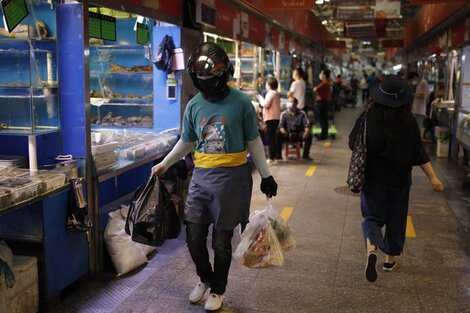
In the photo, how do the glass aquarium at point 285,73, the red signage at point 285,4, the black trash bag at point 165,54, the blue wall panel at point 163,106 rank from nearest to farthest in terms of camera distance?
the black trash bag at point 165,54 < the blue wall panel at point 163,106 < the red signage at point 285,4 < the glass aquarium at point 285,73

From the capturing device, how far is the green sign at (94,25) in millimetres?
4496

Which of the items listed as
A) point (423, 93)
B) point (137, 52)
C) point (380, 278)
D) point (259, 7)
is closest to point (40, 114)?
point (137, 52)

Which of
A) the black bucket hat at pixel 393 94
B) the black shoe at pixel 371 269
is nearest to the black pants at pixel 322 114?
the black bucket hat at pixel 393 94

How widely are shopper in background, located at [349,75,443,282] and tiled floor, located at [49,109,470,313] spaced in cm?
32

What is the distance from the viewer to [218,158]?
11.8 feet

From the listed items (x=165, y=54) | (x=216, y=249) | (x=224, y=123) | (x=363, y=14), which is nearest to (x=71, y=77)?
(x=224, y=123)

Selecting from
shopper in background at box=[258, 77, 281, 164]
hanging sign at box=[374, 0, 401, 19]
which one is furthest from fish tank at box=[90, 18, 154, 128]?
hanging sign at box=[374, 0, 401, 19]

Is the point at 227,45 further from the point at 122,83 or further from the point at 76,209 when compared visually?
the point at 76,209

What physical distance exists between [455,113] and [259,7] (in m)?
4.23

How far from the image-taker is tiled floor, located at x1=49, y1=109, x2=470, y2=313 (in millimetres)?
3932

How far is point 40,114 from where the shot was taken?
4.16m

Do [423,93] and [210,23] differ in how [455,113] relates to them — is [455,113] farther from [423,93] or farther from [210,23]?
[210,23]

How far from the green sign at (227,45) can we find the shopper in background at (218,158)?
5.63 m

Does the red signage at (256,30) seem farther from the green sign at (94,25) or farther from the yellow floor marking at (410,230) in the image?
the green sign at (94,25)
